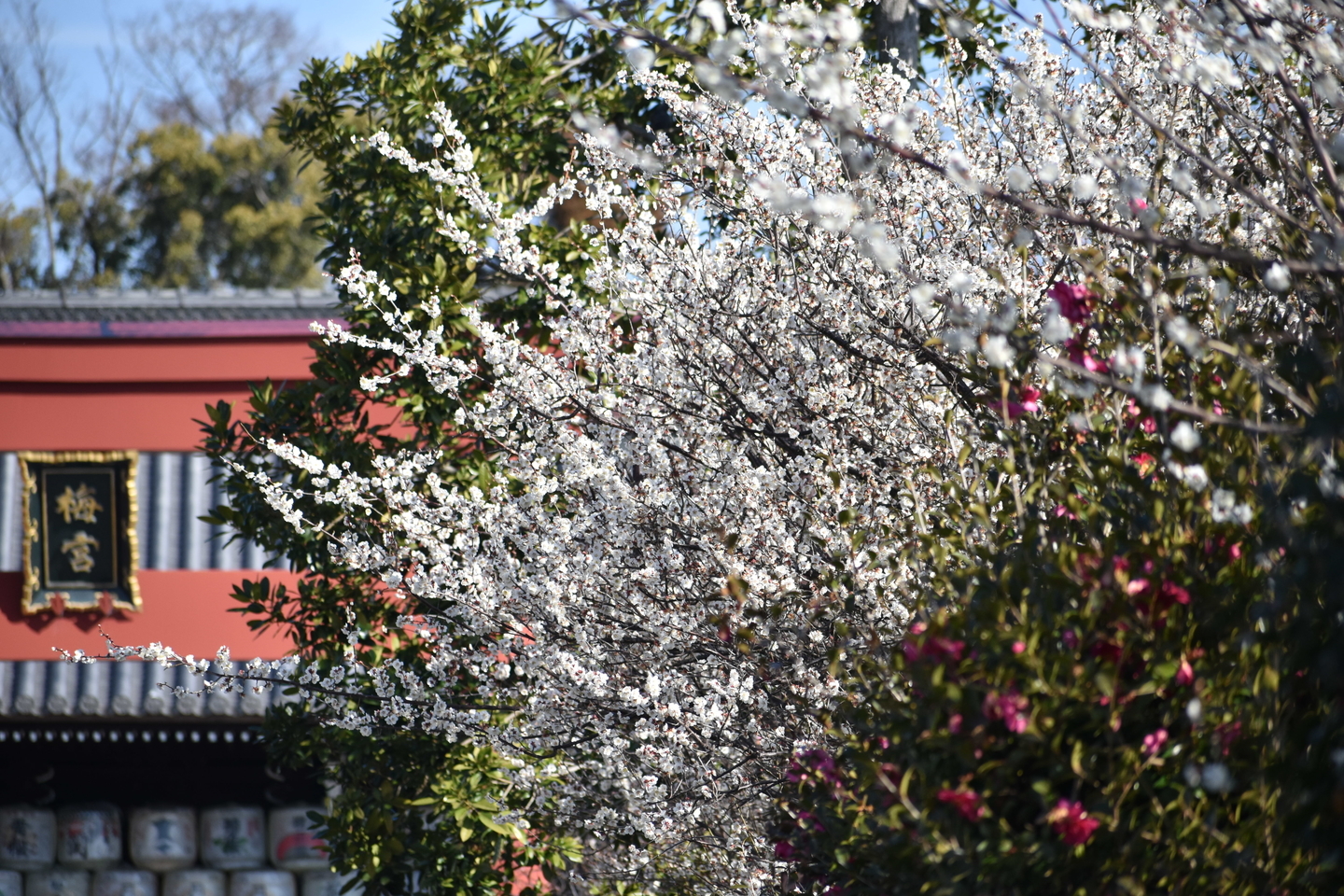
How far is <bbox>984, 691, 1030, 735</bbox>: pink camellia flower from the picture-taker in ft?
6.54

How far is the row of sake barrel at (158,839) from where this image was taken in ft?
30.2

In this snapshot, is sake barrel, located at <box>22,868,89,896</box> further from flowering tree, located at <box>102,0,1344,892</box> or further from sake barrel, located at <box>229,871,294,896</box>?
flowering tree, located at <box>102,0,1344,892</box>

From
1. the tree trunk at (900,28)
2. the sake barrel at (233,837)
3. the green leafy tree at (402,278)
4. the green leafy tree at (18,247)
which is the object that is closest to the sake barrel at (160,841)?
the sake barrel at (233,837)

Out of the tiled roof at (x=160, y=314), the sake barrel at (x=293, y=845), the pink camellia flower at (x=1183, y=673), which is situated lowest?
the sake barrel at (x=293, y=845)

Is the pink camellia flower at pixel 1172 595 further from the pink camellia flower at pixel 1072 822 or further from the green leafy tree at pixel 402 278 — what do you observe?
the green leafy tree at pixel 402 278

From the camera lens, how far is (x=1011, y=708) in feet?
6.57

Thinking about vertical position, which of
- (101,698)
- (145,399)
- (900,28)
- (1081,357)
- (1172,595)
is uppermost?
(900,28)

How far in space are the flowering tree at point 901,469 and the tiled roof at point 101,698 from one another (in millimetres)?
3373

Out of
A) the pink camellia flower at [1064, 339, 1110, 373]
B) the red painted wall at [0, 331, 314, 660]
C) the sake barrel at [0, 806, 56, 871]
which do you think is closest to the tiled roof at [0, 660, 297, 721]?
the red painted wall at [0, 331, 314, 660]

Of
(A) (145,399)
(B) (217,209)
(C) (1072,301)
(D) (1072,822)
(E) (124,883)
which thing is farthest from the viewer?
(B) (217,209)

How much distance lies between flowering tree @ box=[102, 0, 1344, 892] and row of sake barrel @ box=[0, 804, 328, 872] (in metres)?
4.67

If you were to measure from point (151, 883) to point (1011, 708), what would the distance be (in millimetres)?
9034

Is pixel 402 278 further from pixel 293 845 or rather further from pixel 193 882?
pixel 193 882

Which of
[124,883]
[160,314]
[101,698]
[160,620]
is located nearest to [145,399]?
[160,314]
